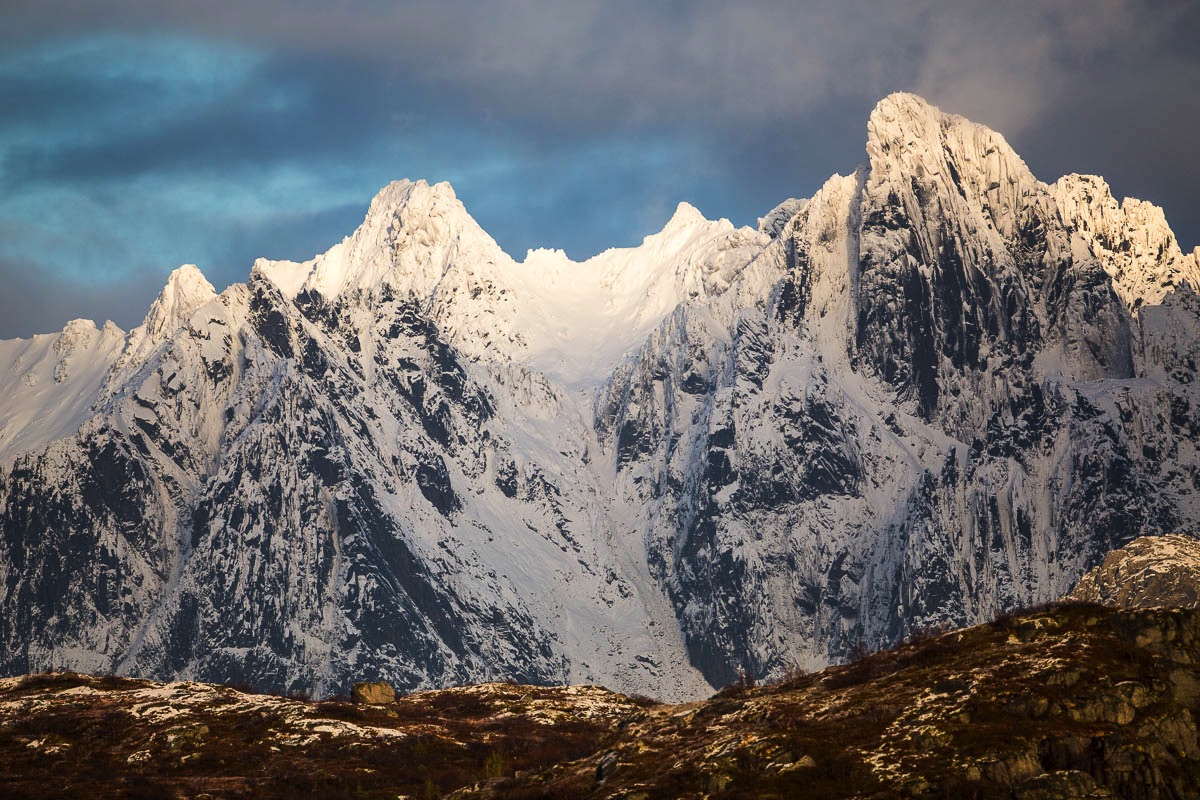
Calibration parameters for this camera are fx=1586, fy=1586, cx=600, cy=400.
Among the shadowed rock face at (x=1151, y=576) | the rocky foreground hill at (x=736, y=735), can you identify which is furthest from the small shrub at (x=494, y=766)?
the shadowed rock face at (x=1151, y=576)

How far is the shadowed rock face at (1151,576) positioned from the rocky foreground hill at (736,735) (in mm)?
40882

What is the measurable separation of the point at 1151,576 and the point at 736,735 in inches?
2675

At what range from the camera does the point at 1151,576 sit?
152 meters

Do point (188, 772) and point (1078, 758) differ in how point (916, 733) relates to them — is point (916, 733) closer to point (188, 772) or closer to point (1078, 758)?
point (1078, 758)

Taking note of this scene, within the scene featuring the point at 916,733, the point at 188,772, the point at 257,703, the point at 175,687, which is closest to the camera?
the point at 916,733

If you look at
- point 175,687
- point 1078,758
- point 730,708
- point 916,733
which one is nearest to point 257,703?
point 175,687

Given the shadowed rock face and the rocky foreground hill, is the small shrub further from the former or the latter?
the shadowed rock face

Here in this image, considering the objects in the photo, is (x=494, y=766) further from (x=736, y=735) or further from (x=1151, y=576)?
(x=1151, y=576)

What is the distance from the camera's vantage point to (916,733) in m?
90.5

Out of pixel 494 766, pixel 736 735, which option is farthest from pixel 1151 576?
pixel 494 766

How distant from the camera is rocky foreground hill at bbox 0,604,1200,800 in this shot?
8594 centimetres

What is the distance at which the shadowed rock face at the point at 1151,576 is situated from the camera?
147 metres

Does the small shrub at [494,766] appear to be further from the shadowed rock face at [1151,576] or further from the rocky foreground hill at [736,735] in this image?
the shadowed rock face at [1151,576]

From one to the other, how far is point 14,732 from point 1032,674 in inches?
3294
